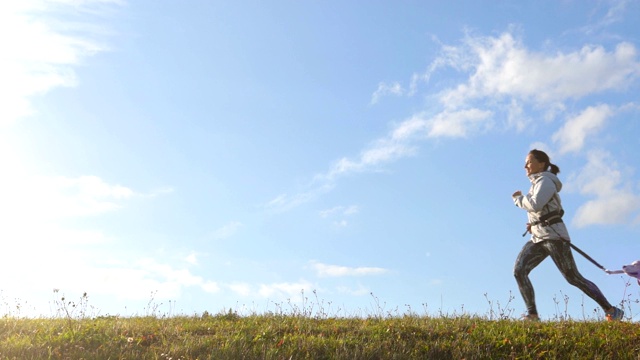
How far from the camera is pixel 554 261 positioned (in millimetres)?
11586

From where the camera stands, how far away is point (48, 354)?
8.77m

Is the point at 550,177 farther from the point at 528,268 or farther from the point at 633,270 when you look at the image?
the point at 633,270

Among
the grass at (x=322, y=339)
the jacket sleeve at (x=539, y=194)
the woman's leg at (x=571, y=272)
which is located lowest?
the grass at (x=322, y=339)

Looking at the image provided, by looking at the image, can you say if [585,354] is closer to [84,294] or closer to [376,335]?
[376,335]

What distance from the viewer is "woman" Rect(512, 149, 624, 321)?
1146 cm

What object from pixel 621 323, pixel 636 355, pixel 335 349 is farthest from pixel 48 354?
pixel 621 323

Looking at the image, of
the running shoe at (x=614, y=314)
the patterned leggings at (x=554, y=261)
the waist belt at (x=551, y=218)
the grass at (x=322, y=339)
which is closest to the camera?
the grass at (x=322, y=339)

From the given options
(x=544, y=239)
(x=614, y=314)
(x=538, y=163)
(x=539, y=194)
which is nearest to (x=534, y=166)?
(x=538, y=163)

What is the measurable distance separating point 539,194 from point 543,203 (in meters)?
0.18

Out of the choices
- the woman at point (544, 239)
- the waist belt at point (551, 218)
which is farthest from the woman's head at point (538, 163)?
the waist belt at point (551, 218)

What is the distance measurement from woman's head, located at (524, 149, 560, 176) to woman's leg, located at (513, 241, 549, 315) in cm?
141

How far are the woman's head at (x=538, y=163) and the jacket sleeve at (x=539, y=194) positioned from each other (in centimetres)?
36

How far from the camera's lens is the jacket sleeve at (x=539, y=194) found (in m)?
11.5

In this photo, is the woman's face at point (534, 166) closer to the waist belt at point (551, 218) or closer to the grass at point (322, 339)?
the waist belt at point (551, 218)
